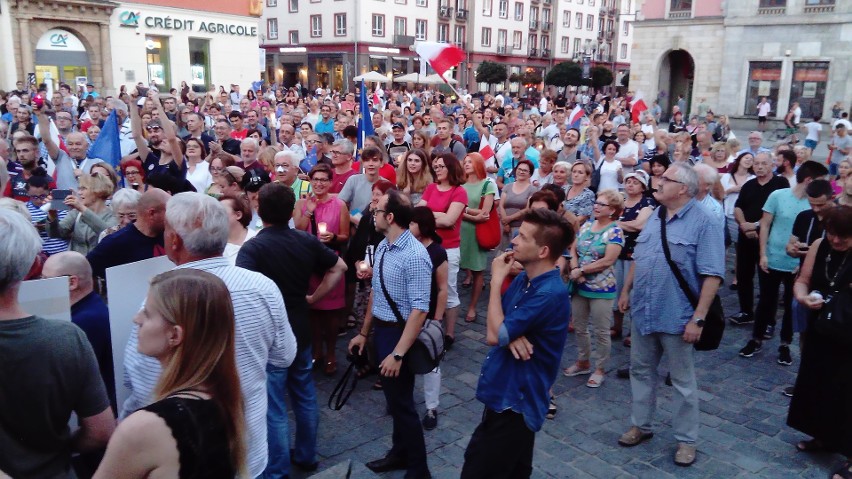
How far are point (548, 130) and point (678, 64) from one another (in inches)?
1145

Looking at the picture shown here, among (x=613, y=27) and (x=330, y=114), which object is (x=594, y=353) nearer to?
(x=330, y=114)

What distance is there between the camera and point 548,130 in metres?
13.9

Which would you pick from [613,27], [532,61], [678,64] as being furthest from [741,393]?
[613,27]

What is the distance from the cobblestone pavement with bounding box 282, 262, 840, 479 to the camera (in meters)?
4.30

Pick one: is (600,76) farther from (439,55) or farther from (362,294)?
(362,294)

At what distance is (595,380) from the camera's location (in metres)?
5.59

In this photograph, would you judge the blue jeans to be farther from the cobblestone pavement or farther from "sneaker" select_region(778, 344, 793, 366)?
"sneaker" select_region(778, 344, 793, 366)

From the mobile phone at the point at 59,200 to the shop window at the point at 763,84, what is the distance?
3452cm

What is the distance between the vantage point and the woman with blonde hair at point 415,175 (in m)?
6.74

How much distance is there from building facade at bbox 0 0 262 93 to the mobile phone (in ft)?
66.5

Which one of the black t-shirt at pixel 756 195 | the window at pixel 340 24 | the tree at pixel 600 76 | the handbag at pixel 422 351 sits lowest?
the handbag at pixel 422 351

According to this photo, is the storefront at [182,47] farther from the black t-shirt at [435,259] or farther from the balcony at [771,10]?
the black t-shirt at [435,259]

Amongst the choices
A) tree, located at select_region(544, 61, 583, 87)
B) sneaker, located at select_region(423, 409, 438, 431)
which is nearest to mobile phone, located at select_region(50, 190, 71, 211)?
sneaker, located at select_region(423, 409, 438, 431)

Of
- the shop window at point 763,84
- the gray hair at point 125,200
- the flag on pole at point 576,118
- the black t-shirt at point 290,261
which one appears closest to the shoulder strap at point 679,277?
the black t-shirt at point 290,261
